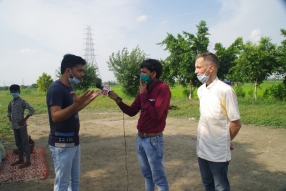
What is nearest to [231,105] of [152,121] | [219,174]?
[219,174]

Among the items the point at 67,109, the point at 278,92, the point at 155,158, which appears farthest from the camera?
the point at 278,92

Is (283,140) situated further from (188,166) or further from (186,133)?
(188,166)

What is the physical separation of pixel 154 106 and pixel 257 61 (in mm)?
14740

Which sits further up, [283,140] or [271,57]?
[271,57]

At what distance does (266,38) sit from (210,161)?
16176 mm

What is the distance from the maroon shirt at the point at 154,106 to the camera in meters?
2.50

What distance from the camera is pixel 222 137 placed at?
235 cm

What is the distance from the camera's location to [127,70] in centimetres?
2703

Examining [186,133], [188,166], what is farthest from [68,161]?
[186,133]

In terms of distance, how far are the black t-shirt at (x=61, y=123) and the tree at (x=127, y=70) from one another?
80.7 feet

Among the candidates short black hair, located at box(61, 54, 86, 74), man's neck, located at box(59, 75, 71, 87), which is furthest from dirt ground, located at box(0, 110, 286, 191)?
short black hair, located at box(61, 54, 86, 74)

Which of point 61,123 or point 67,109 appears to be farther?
point 61,123

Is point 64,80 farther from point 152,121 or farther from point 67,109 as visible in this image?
point 152,121

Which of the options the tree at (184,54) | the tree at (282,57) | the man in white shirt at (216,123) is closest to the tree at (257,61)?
the tree at (282,57)
